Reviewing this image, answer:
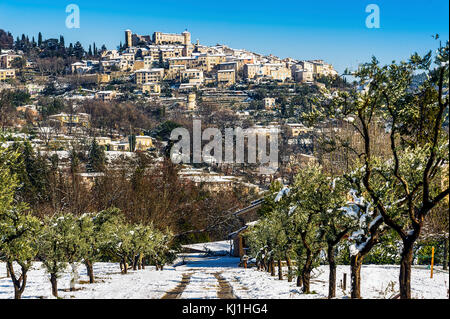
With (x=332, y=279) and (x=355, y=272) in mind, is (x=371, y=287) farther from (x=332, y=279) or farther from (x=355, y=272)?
(x=355, y=272)

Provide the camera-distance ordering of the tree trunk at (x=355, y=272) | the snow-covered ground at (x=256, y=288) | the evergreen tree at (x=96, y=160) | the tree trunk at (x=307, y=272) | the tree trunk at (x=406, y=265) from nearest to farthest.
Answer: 1. the tree trunk at (x=406, y=265)
2. the tree trunk at (x=355, y=272)
3. the snow-covered ground at (x=256, y=288)
4. the tree trunk at (x=307, y=272)
5. the evergreen tree at (x=96, y=160)

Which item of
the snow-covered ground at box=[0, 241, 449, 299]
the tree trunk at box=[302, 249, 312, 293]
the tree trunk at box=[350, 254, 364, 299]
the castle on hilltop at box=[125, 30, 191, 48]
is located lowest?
the snow-covered ground at box=[0, 241, 449, 299]

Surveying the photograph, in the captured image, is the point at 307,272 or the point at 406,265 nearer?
the point at 406,265

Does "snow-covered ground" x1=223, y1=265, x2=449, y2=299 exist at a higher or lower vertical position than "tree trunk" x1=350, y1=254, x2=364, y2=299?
lower

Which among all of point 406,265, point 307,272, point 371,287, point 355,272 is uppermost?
point 406,265

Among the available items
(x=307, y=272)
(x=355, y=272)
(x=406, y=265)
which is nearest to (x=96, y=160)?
(x=307, y=272)

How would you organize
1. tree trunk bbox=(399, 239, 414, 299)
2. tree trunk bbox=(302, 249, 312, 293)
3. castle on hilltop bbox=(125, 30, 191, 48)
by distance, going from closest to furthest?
1. tree trunk bbox=(399, 239, 414, 299)
2. tree trunk bbox=(302, 249, 312, 293)
3. castle on hilltop bbox=(125, 30, 191, 48)

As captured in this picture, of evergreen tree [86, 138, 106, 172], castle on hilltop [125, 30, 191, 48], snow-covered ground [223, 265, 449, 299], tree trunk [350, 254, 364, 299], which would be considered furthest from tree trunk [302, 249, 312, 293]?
castle on hilltop [125, 30, 191, 48]

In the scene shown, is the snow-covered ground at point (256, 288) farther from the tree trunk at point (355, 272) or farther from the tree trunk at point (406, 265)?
the tree trunk at point (406, 265)

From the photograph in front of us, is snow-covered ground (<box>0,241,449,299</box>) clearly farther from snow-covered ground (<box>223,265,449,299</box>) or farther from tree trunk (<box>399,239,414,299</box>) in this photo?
tree trunk (<box>399,239,414,299</box>)

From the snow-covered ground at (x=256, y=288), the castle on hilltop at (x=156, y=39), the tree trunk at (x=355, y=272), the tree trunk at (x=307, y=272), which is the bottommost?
the snow-covered ground at (x=256, y=288)

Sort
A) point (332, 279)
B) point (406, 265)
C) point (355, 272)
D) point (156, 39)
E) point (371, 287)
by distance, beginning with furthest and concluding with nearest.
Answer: point (156, 39) < point (371, 287) < point (332, 279) < point (355, 272) < point (406, 265)

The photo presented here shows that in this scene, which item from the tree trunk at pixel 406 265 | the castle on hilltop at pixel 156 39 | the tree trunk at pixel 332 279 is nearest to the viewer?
the tree trunk at pixel 406 265

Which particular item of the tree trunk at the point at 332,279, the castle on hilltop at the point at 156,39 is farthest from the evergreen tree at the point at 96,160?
the castle on hilltop at the point at 156,39
